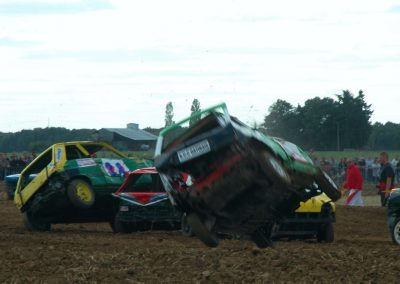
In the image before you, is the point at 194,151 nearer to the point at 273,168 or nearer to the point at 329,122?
the point at 273,168

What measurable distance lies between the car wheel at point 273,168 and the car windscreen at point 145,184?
923 centimetres

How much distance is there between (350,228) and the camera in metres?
23.2

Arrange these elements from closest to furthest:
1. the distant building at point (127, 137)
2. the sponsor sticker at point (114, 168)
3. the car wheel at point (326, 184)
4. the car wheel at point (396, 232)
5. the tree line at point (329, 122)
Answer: the car wheel at point (326, 184), the car wheel at point (396, 232), the sponsor sticker at point (114, 168), the distant building at point (127, 137), the tree line at point (329, 122)

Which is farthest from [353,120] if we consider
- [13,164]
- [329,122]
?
[13,164]

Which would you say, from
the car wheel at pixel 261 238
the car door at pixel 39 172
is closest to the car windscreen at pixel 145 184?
the car door at pixel 39 172

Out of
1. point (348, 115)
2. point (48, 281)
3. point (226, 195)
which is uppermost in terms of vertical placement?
point (348, 115)

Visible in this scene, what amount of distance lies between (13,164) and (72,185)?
835 inches

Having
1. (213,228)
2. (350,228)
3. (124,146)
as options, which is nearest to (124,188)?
(350,228)

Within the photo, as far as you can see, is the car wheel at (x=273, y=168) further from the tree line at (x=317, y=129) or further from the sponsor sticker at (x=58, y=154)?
the tree line at (x=317, y=129)

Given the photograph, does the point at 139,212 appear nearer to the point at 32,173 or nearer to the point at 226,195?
the point at 32,173

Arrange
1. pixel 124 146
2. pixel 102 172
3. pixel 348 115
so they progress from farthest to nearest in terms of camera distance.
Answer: pixel 348 115 → pixel 124 146 → pixel 102 172

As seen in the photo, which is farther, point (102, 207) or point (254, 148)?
point (102, 207)

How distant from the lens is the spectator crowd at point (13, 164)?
4119 cm

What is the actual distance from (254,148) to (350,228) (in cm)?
1280
